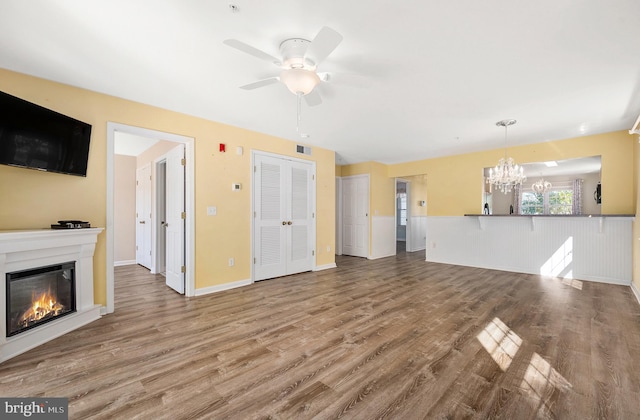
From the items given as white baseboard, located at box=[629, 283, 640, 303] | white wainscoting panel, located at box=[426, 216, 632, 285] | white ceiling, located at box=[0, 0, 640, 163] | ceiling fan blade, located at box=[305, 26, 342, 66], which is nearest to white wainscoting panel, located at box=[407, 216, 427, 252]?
white wainscoting panel, located at box=[426, 216, 632, 285]

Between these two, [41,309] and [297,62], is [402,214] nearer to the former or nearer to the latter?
[297,62]

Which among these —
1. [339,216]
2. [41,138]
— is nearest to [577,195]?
[339,216]

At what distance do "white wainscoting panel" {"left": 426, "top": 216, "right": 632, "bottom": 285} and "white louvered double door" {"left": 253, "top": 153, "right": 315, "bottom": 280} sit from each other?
3176 millimetres

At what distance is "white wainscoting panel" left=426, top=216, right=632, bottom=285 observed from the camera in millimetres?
4266

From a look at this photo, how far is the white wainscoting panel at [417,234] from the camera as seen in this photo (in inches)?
320

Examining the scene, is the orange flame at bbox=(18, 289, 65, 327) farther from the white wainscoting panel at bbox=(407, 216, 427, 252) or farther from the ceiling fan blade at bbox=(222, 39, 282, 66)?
the white wainscoting panel at bbox=(407, 216, 427, 252)

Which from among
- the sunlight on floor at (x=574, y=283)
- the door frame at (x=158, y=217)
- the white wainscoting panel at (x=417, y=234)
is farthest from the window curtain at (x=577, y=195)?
the door frame at (x=158, y=217)

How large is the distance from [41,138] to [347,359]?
3396 millimetres

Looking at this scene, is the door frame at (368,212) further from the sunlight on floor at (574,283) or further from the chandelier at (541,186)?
the chandelier at (541,186)

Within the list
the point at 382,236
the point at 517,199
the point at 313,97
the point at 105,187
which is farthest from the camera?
the point at 517,199

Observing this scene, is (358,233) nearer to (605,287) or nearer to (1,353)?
(605,287)

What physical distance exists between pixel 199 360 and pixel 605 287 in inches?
222

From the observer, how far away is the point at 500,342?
7.64 feet

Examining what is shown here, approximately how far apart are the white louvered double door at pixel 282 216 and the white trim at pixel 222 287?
228 millimetres
